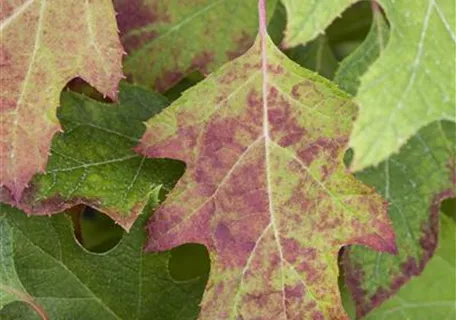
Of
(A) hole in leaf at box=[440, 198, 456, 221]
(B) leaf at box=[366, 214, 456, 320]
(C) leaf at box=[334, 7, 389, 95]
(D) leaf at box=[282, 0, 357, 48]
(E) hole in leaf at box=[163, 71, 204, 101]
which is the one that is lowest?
(B) leaf at box=[366, 214, 456, 320]

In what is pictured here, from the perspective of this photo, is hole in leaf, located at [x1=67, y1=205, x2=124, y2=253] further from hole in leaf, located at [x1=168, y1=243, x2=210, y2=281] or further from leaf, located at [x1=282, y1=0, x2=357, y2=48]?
leaf, located at [x1=282, y1=0, x2=357, y2=48]

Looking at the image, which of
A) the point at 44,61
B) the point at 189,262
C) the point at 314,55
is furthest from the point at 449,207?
the point at 44,61

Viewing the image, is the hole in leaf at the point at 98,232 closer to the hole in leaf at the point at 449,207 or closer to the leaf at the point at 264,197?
the leaf at the point at 264,197

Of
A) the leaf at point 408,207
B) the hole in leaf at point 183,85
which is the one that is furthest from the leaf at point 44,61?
the leaf at point 408,207

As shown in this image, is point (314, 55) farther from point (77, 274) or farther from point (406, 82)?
point (77, 274)

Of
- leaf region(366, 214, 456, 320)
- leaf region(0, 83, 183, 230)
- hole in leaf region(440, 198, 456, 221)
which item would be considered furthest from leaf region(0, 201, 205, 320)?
hole in leaf region(440, 198, 456, 221)


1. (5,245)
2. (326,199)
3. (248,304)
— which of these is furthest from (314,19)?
(5,245)
